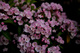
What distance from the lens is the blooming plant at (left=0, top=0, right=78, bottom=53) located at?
5.87 feet

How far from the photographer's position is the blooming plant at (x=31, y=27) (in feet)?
5.87

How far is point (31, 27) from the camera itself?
5.86 feet

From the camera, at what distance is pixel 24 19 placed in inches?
77.1

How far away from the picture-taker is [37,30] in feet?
5.76

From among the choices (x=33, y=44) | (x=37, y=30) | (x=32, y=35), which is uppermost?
Result: (x=37, y=30)

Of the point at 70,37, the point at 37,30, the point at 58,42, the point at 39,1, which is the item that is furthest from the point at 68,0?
the point at 37,30

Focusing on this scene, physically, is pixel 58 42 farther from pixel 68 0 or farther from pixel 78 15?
pixel 68 0

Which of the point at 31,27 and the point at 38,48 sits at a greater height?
the point at 31,27

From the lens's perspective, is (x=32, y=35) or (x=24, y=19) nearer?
(x=32, y=35)

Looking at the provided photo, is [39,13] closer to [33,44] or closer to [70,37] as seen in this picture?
[33,44]

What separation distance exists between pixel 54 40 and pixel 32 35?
554mm

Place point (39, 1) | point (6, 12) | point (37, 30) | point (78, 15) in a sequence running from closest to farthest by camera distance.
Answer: point (37, 30)
point (6, 12)
point (78, 15)
point (39, 1)

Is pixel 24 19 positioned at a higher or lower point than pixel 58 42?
higher

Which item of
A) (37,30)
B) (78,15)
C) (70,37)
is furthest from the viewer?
(78,15)
